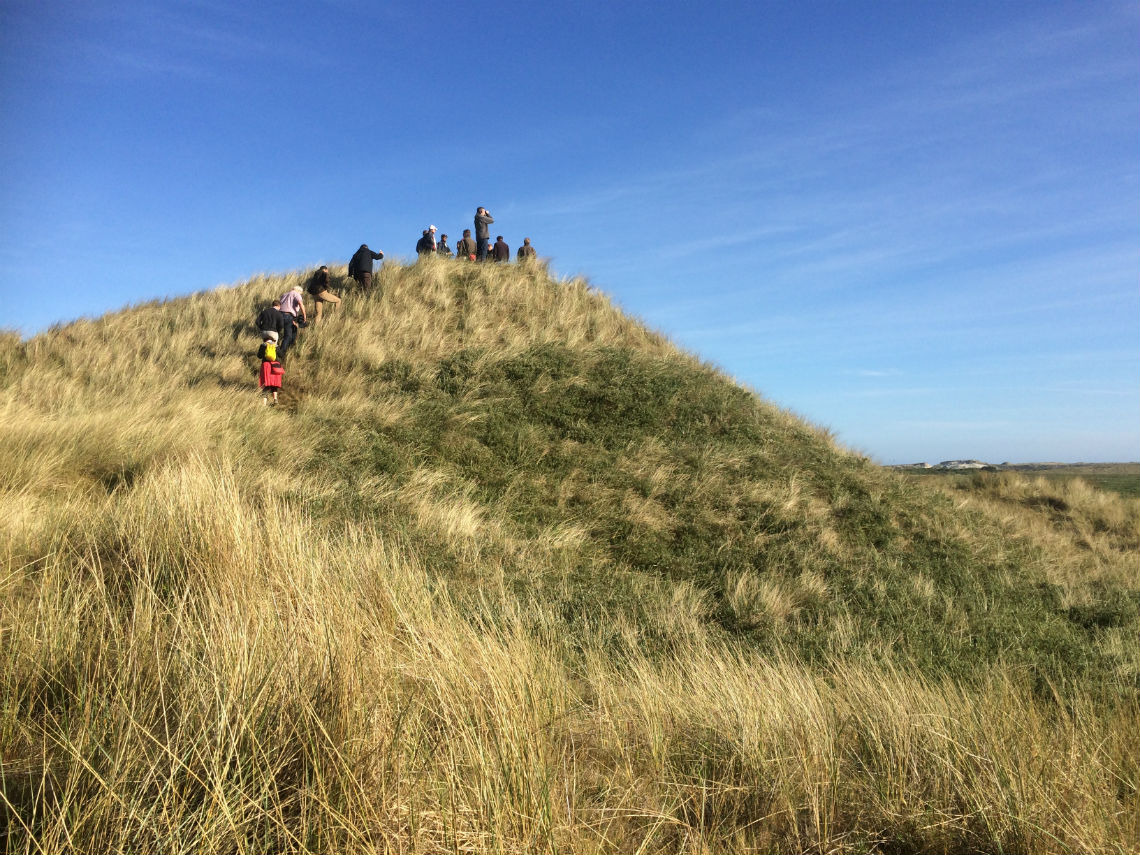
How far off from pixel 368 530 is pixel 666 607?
142 inches

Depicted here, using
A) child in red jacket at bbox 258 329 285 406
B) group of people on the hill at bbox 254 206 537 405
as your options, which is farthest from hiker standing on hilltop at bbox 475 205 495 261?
child in red jacket at bbox 258 329 285 406

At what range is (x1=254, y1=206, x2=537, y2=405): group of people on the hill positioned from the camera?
1289 cm

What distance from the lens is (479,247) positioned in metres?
20.9

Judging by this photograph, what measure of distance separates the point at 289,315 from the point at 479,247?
323 inches

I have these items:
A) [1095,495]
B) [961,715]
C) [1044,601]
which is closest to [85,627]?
[961,715]

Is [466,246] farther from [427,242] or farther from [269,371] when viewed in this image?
[269,371]

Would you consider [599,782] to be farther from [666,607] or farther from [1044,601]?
[1044,601]

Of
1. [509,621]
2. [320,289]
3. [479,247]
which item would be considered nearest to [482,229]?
[479,247]

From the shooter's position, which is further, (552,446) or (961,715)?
(552,446)

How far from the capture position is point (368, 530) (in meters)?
7.65

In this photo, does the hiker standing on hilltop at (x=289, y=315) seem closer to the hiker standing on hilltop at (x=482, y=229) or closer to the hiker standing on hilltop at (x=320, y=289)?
the hiker standing on hilltop at (x=320, y=289)

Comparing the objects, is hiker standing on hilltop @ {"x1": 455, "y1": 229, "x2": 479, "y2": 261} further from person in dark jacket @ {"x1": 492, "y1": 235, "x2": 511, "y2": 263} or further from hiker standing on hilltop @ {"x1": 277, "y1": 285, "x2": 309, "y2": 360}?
hiker standing on hilltop @ {"x1": 277, "y1": 285, "x2": 309, "y2": 360}

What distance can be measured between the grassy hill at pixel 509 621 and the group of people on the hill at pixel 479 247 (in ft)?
18.4

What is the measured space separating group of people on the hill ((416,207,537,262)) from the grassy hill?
5.60 m
